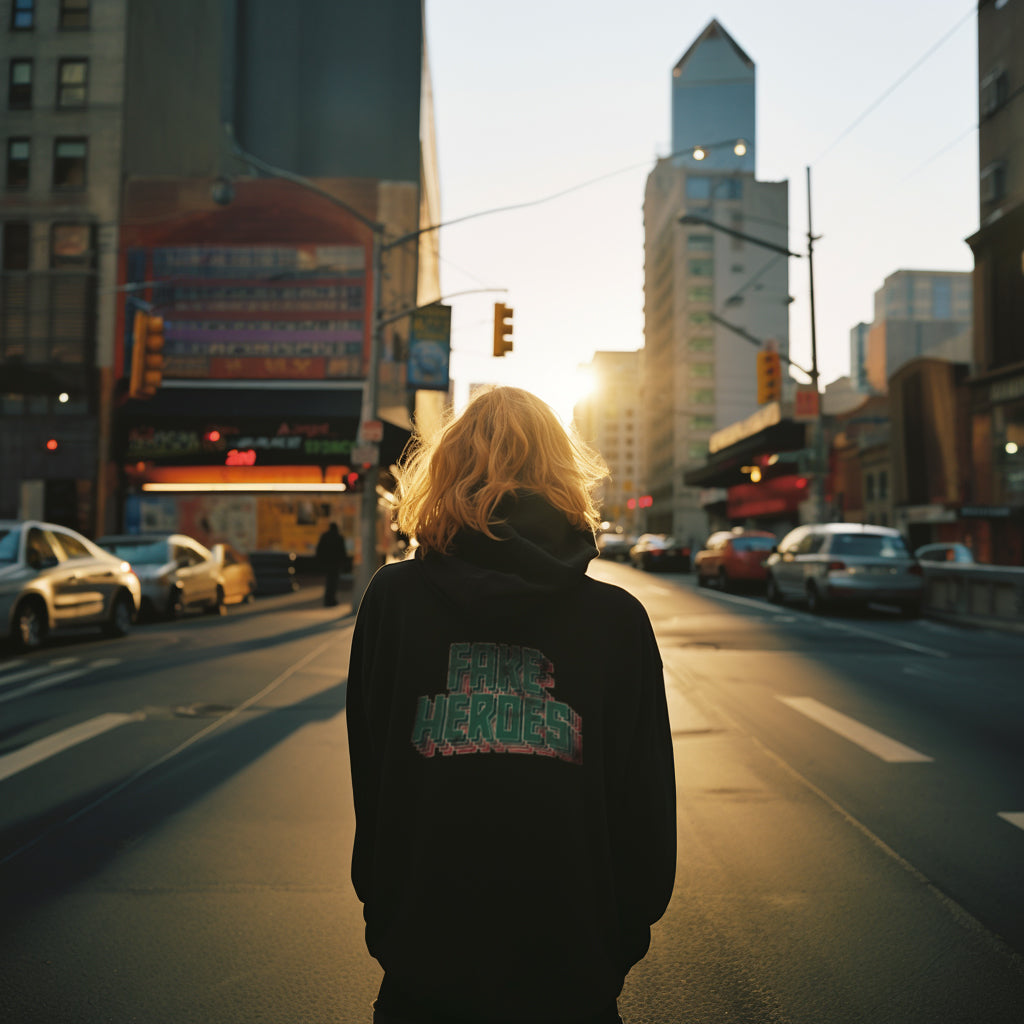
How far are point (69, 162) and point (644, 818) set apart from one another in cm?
3818

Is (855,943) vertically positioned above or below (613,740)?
below

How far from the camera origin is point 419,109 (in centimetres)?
5119

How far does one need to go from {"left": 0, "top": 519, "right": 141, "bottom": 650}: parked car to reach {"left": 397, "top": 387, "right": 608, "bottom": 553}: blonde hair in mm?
11013

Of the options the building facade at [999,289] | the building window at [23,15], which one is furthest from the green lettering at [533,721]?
the building window at [23,15]

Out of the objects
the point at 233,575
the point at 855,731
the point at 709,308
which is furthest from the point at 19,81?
the point at 709,308

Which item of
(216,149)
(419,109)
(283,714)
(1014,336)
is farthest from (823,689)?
(419,109)

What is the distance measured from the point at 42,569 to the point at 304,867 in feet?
30.4

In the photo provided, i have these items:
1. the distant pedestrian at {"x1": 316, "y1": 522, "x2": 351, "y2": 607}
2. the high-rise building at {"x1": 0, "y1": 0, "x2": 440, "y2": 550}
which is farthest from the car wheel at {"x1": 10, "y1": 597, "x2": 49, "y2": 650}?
the high-rise building at {"x1": 0, "y1": 0, "x2": 440, "y2": 550}

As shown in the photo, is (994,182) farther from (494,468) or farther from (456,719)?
(456,719)

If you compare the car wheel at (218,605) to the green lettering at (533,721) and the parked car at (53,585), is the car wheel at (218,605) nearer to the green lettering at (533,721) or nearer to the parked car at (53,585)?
the parked car at (53,585)

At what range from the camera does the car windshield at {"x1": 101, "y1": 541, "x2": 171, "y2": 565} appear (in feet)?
57.0

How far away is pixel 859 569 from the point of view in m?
18.0

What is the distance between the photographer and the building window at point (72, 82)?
34.5 metres

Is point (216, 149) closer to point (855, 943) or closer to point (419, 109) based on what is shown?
point (419, 109)
